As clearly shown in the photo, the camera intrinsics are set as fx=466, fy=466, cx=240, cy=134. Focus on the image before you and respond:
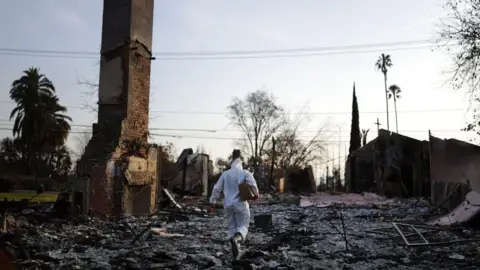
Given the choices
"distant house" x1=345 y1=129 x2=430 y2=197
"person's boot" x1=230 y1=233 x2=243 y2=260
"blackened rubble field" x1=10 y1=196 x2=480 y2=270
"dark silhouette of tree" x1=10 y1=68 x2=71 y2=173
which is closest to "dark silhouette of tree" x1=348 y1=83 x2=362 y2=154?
"distant house" x1=345 y1=129 x2=430 y2=197

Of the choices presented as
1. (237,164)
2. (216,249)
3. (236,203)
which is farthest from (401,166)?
(236,203)

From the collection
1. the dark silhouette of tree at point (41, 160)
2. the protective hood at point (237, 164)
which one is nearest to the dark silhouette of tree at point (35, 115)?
the dark silhouette of tree at point (41, 160)

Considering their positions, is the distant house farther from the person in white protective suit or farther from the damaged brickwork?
the person in white protective suit

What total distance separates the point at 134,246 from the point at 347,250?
3.87 metres

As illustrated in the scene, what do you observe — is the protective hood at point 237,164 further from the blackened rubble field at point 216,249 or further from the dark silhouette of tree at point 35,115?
the dark silhouette of tree at point 35,115

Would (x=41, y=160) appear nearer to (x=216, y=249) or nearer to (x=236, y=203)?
(x=216, y=249)

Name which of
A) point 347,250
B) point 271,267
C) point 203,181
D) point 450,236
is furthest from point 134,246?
point 203,181

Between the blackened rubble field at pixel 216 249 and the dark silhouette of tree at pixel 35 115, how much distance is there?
3397cm

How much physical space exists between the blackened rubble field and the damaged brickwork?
1.26 metres

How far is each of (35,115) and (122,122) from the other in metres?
32.4

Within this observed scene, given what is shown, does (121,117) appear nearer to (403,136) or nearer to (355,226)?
(355,226)

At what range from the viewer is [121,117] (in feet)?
44.5

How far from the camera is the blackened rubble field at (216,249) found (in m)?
7.10

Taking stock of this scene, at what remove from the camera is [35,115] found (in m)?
42.1
